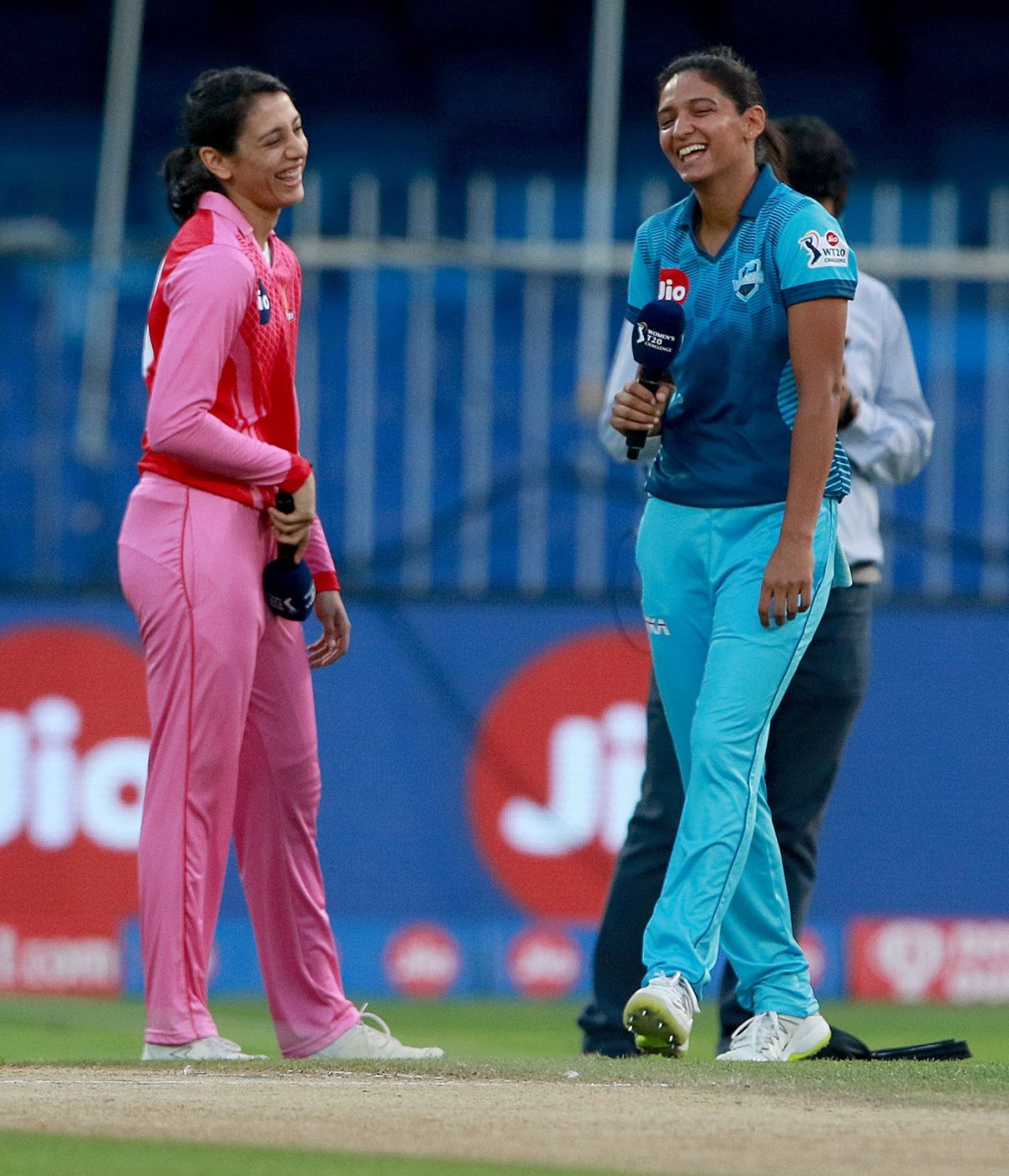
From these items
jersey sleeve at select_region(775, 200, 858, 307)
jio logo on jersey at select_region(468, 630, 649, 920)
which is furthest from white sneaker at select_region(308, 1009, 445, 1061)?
jio logo on jersey at select_region(468, 630, 649, 920)

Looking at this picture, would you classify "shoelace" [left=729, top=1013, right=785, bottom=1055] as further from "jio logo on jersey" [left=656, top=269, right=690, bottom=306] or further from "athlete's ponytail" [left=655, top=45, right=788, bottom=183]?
"athlete's ponytail" [left=655, top=45, right=788, bottom=183]

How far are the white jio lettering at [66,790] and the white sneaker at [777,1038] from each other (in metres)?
4.10

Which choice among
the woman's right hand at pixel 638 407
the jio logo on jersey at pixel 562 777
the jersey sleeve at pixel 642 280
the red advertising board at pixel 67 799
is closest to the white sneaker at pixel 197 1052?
the woman's right hand at pixel 638 407

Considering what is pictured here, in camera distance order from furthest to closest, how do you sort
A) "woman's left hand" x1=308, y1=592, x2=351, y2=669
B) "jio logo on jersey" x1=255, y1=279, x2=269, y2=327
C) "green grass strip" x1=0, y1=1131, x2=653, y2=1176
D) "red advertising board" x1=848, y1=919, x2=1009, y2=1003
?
1. "red advertising board" x1=848, y1=919, x2=1009, y2=1003
2. "woman's left hand" x1=308, y1=592, x2=351, y2=669
3. "jio logo on jersey" x1=255, y1=279, x2=269, y2=327
4. "green grass strip" x1=0, y1=1131, x2=653, y2=1176

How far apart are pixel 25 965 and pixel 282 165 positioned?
4233 millimetres

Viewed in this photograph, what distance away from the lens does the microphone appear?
4480mm

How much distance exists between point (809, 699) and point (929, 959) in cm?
357

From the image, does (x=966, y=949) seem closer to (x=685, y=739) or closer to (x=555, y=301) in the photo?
(x=555, y=301)

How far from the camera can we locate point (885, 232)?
33.6ft

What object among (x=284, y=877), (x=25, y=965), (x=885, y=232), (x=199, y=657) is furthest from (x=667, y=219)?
(x=885, y=232)

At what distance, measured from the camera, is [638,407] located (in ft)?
13.7

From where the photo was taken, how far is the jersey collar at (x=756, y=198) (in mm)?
4242

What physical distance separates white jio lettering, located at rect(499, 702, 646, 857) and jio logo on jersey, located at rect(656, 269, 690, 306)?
4.05 meters

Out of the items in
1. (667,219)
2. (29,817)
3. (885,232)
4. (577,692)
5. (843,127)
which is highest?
(843,127)
